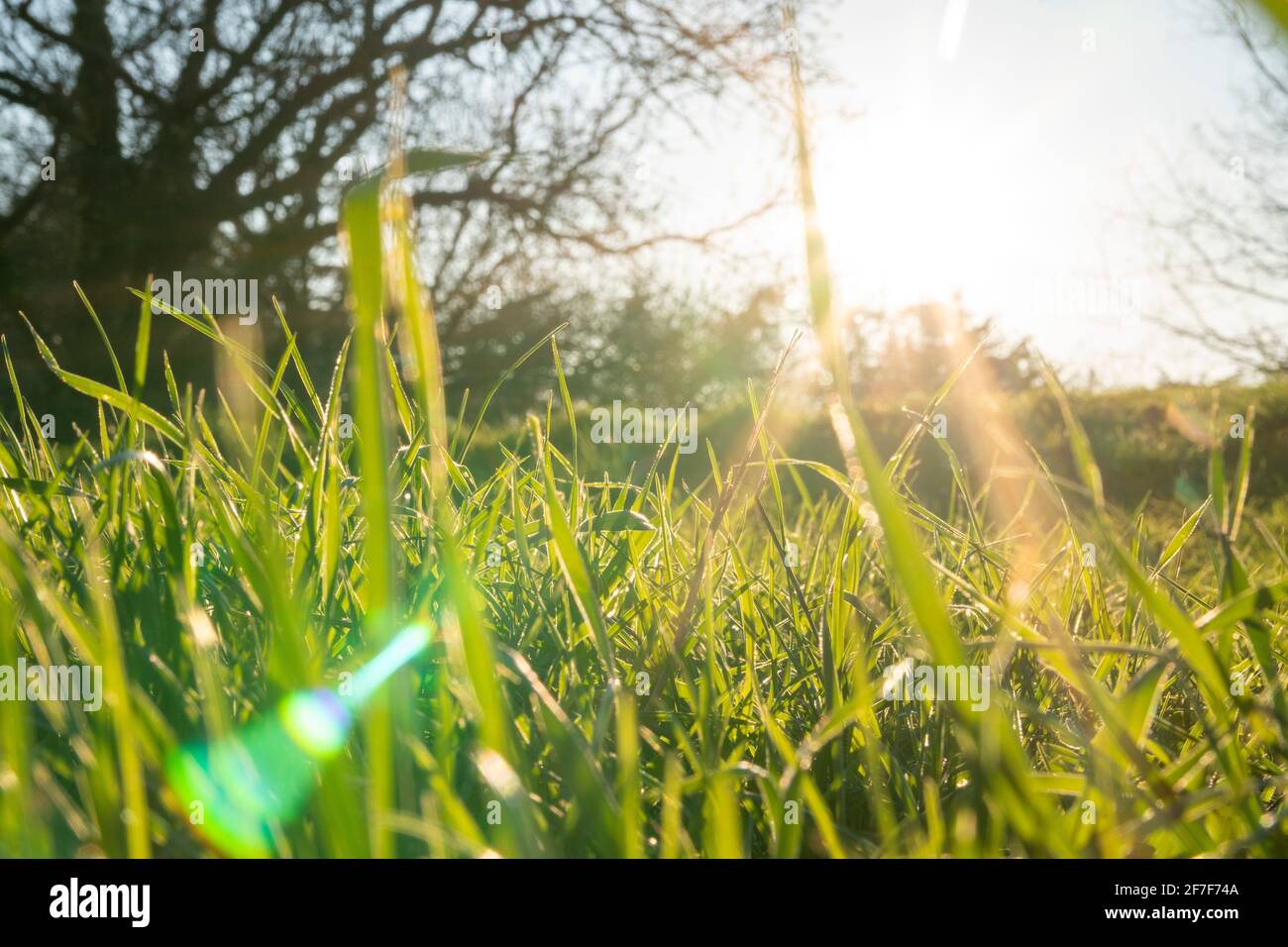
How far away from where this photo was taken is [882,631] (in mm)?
960

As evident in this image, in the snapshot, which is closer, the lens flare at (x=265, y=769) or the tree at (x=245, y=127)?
the lens flare at (x=265, y=769)

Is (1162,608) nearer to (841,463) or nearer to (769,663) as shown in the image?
(769,663)

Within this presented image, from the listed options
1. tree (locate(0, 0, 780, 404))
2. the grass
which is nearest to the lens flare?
the grass

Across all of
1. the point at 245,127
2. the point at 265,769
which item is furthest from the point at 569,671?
the point at 245,127

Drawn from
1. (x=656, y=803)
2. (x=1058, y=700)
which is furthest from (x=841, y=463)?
(x=656, y=803)

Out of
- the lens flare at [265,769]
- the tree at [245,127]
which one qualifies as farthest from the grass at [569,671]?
the tree at [245,127]

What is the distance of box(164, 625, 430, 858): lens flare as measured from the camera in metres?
0.55

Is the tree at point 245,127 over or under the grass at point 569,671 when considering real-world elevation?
over

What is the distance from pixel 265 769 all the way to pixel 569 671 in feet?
0.94

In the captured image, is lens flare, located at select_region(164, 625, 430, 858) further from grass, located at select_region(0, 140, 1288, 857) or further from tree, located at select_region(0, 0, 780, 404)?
tree, located at select_region(0, 0, 780, 404)

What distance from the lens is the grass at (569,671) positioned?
1.57ft

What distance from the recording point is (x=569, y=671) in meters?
0.81

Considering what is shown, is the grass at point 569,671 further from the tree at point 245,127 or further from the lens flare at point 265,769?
the tree at point 245,127
